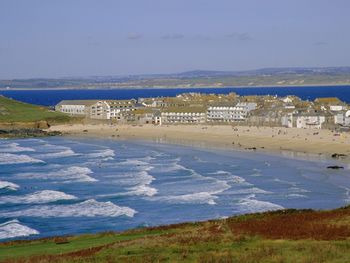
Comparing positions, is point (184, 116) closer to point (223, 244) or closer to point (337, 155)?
point (337, 155)

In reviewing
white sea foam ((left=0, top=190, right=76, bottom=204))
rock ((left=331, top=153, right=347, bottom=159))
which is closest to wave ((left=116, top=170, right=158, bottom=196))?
white sea foam ((left=0, top=190, right=76, bottom=204))

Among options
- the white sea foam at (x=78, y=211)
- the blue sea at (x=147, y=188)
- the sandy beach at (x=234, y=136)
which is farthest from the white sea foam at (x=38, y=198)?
the sandy beach at (x=234, y=136)

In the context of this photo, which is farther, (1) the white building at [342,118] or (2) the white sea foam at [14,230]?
(1) the white building at [342,118]

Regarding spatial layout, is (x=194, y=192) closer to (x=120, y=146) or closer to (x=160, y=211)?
(x=160, y=211)

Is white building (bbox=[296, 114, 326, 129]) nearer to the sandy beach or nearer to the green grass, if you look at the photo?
the sandy beach

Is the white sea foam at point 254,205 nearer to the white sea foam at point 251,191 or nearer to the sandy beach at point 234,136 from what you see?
the white sea foam at point 251,191

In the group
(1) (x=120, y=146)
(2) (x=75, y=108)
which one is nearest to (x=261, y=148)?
(1) (x=120, y=146)
